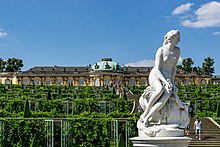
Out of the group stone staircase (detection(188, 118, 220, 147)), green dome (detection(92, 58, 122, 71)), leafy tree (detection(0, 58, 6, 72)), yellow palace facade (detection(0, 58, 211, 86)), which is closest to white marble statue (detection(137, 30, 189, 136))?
stone staircase (detection(188, 118, 220, 147))

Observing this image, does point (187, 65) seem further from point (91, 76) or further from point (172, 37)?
point (172, 37)

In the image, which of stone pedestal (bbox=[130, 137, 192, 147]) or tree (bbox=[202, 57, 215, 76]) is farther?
tree (bbox=[202, 57, 215, 76])

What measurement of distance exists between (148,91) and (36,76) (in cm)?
9254

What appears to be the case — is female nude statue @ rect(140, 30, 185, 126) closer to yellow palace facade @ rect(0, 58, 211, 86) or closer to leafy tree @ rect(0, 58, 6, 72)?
yellow palace facade @ rect(0, 58, 211, 86)

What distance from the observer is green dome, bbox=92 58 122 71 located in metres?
97.1

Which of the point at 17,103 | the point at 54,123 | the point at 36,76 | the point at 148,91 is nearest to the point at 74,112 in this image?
the point at 17,103

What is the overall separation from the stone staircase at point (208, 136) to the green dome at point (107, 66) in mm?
68545

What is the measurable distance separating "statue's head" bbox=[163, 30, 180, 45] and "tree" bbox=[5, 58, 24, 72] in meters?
101

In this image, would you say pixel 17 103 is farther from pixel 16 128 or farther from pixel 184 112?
pixel 184 112

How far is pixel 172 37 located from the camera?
10.3 metres

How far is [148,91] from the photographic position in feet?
33.9

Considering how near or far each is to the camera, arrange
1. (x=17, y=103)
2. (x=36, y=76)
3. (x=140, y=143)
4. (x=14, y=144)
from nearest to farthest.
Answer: (x=140, y=143) < (x=14, y=144) < (x=17, y=103) < (x=36, y=76)

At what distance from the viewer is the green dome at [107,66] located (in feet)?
318

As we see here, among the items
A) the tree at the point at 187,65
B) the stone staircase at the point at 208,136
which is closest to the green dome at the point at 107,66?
the tree at the point at 187,65
